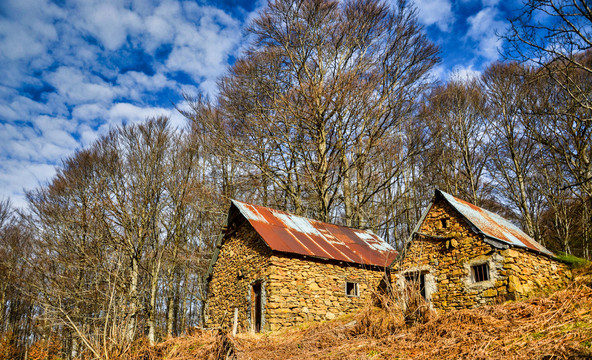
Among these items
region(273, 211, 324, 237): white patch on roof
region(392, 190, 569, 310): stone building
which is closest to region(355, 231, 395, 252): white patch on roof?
Answer: region(273, 211, 324, 237): white patch on roof

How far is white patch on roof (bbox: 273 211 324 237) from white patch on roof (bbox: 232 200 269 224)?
101 cm

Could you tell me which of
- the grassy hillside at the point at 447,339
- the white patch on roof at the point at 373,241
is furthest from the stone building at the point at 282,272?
the grassy hillside at the point at 447,339

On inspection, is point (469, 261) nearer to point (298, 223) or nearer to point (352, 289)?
point (352, 289)

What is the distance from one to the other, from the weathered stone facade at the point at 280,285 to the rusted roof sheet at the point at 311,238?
32cm

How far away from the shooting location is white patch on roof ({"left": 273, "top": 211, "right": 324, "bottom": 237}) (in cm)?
1582

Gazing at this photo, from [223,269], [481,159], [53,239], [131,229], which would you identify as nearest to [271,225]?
[223,269]

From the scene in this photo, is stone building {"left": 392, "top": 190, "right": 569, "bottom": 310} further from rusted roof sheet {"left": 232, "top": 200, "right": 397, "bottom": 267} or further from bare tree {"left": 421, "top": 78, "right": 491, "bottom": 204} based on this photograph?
bare tree {"left": 421, "top": 78, "right": 491, "bottom": 204}

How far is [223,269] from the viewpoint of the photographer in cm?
1620

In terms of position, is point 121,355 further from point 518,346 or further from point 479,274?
point 479,274

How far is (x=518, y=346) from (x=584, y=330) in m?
0.86

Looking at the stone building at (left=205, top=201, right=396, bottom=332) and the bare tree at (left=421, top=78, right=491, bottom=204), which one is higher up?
the bare tree at (left=421, top=78, right=491, bottom=204)

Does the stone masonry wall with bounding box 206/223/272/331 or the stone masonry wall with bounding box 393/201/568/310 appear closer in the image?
the stone masonry wall with bounding box 393/201/568/310

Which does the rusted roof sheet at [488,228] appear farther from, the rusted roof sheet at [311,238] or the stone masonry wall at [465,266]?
the rusted roof sheet at [311,238]

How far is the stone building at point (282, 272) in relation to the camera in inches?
512
